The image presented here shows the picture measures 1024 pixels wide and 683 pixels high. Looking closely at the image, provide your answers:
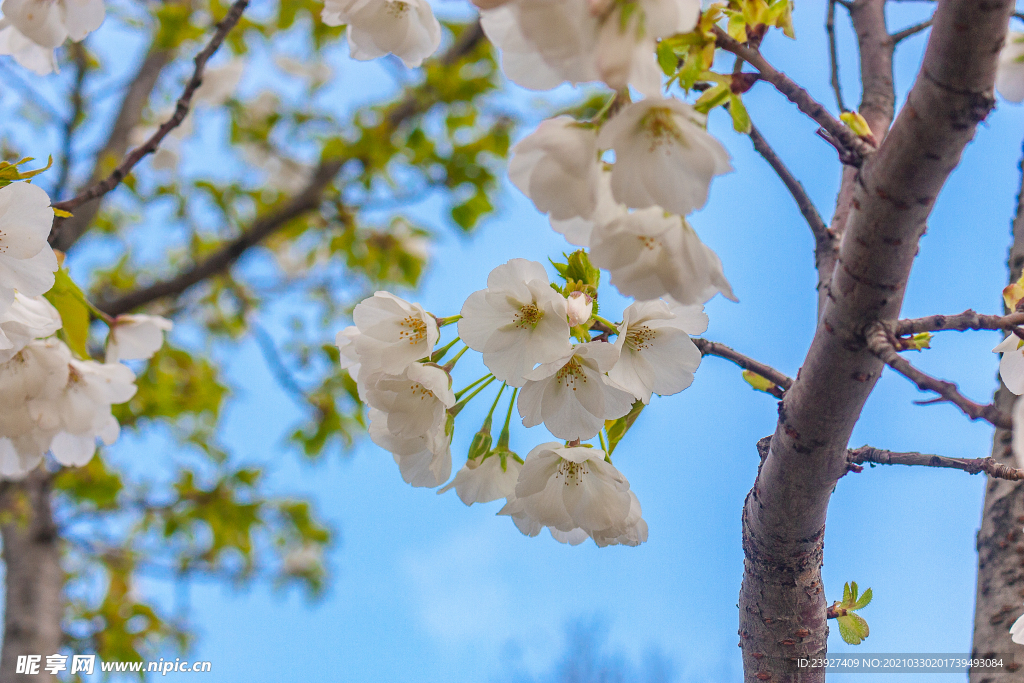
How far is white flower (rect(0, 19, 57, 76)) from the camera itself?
3.58 ft

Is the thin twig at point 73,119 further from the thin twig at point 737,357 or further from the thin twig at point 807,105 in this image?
the thin twig at point 807,105

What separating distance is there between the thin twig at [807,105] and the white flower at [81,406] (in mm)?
957

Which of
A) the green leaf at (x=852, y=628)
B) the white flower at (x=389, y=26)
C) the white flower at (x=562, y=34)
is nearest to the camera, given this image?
the white flower at (x=562, y=34)

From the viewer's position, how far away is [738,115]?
0.53 meters

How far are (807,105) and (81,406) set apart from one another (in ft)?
3.34

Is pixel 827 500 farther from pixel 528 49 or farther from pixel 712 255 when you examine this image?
pixel 528 49

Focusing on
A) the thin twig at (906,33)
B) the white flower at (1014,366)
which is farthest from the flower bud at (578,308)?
the thin twig at (906,33)

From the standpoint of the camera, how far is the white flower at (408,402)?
696mm

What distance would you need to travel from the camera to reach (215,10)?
2.21 metres

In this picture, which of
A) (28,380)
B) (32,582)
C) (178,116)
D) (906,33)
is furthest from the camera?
(32,582)

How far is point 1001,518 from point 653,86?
3.47ft

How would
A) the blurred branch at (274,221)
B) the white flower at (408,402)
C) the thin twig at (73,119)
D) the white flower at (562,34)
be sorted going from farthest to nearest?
the thin twig at (73,119) → the blurred branch at (274,221) → the white flower at (408,402) → the white flower at (562,34)

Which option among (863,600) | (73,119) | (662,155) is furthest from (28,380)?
(73,119)

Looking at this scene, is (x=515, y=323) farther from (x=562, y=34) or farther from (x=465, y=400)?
(x=562, y=34)
